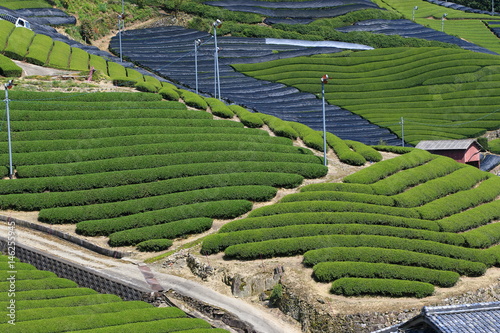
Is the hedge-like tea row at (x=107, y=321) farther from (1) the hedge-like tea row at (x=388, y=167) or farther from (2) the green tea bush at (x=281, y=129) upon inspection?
(2) the green tea bush at (x=281, y=129)

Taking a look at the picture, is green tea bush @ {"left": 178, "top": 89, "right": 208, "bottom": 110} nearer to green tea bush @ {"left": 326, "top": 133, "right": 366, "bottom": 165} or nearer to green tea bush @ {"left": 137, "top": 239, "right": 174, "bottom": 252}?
green tea bush @ {"left": 326, "top": 133, "right": 366, "bottom": 165}

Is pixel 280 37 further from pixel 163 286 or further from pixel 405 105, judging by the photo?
pixel 163 286

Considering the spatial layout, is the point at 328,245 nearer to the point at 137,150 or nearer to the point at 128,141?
the point at 137,150

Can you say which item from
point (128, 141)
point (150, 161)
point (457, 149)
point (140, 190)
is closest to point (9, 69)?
point (128, 141)

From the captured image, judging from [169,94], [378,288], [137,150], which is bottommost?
[378,288]

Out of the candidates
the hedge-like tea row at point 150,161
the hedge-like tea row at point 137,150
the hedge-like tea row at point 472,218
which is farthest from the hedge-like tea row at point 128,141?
the hedge-like tea row at point 472,218

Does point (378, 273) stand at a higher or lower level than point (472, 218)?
lower
